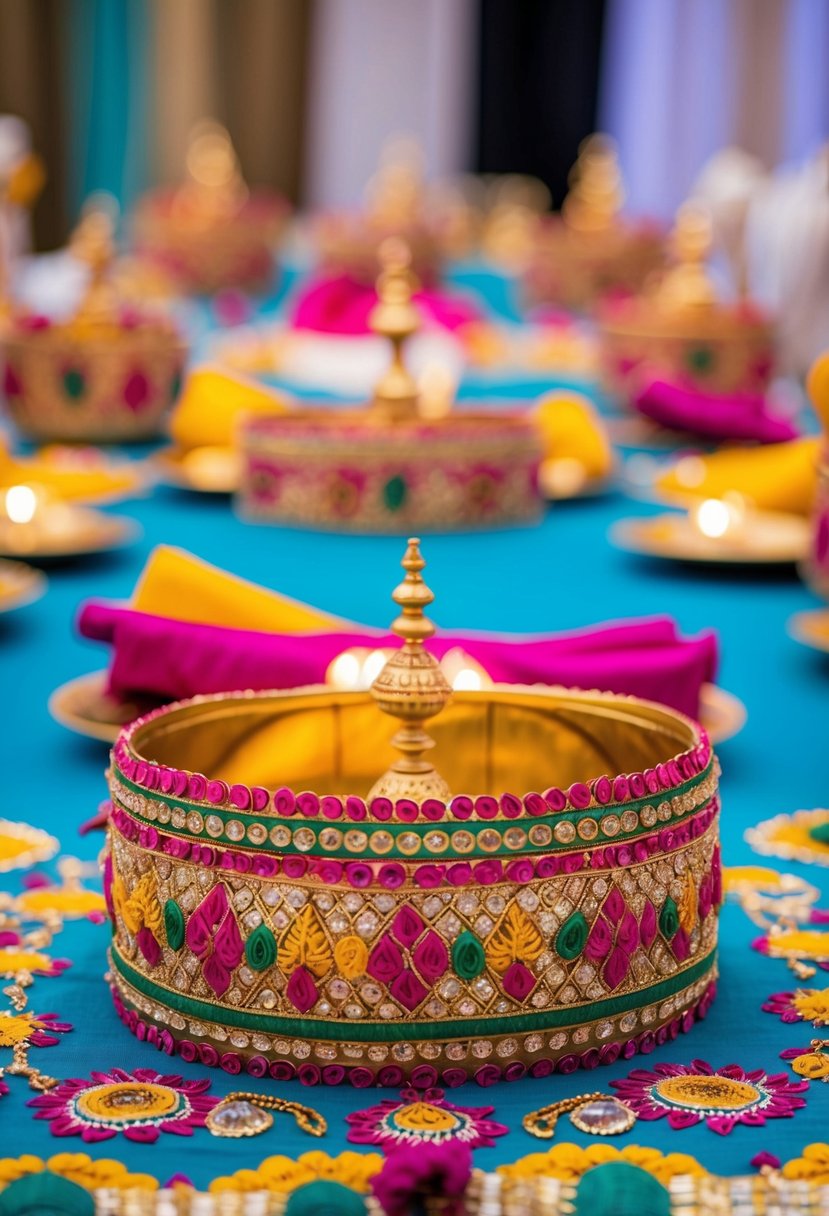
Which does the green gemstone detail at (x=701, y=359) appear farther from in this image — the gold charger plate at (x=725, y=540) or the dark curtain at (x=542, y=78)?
the dark curtain at (x=542, y=78)

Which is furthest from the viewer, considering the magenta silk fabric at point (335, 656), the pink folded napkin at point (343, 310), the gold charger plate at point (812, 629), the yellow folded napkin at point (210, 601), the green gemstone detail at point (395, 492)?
the pink folded napkin at point (343, 310)

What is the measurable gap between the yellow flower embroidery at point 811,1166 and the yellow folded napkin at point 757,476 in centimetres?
139

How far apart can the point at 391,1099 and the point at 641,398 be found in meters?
2.10

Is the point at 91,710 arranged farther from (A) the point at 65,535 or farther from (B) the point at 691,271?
(B) the point at 691,271

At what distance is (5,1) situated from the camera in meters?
8.31

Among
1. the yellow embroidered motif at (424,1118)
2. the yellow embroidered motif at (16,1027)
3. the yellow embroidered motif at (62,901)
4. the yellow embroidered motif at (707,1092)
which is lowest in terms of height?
the yellow embroidered motif at (62,901)

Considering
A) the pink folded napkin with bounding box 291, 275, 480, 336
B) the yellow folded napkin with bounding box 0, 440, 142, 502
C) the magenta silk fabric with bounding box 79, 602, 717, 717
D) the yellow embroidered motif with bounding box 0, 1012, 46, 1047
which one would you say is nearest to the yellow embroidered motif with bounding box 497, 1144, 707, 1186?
the yellow embroidered motif with bounding box 0, 1012, 46, 1047

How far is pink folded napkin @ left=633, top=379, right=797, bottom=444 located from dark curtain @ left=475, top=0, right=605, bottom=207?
6.73 m

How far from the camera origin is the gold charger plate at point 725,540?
6.93 feet

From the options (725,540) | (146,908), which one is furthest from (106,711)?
(725,540)

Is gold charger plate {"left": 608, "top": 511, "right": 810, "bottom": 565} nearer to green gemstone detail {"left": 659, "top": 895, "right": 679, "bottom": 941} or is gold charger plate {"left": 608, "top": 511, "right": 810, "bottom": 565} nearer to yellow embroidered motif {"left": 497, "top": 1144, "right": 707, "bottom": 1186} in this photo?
green gemstone detail {"left": 659, "top": 895, "right": 679, "bottom": 941}

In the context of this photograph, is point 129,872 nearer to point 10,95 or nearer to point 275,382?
point 275,382

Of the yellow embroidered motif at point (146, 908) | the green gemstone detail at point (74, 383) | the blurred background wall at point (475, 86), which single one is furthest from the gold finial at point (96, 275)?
the blurred background wall at point (475, 86)

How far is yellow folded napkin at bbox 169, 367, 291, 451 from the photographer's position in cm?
276
